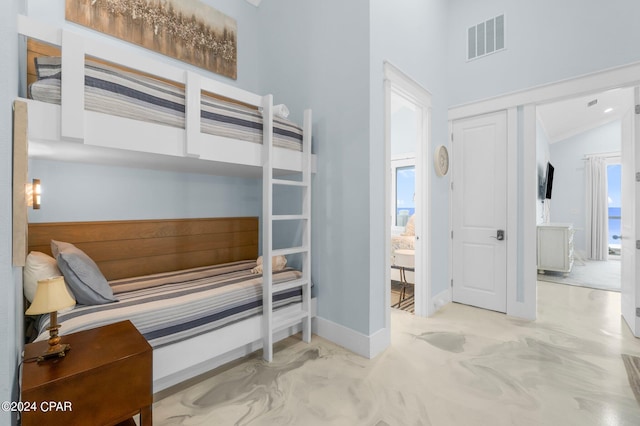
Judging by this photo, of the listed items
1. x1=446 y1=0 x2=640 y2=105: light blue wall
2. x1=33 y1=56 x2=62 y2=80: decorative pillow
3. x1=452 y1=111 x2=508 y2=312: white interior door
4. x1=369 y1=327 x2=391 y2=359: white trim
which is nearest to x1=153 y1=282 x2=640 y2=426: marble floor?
x1=369 y1=327 x2=391 y2=359: white trim

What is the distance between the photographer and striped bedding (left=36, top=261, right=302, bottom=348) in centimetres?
166

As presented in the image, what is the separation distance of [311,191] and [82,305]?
75.1 inches

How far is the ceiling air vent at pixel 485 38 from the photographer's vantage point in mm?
3354

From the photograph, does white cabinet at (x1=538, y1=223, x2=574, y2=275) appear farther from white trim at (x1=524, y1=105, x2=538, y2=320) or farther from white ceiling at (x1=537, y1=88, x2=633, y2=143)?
white trim at (x1=524, y1=105, x2=538, y2=320)

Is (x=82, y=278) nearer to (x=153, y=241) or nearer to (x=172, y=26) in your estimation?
(x=153, y=241)

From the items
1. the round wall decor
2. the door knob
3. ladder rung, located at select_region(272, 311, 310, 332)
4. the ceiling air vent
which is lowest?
ladder rung, located at select_region(272, 311, 310, 332)

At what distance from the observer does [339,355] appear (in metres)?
2.40

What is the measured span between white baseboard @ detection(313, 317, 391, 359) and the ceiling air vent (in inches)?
135

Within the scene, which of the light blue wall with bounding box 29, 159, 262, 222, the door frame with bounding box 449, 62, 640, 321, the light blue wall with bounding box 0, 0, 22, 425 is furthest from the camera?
the door frame with bounding box 449, 62, 640, 321

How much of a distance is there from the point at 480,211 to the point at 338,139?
2.11 m

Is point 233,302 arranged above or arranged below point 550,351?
above

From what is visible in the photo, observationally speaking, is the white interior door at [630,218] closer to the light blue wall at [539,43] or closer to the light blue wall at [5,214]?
the light blue wall at [539,43]

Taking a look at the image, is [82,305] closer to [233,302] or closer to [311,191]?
[233,302]

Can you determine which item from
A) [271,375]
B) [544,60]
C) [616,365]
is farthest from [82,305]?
[544,60]
